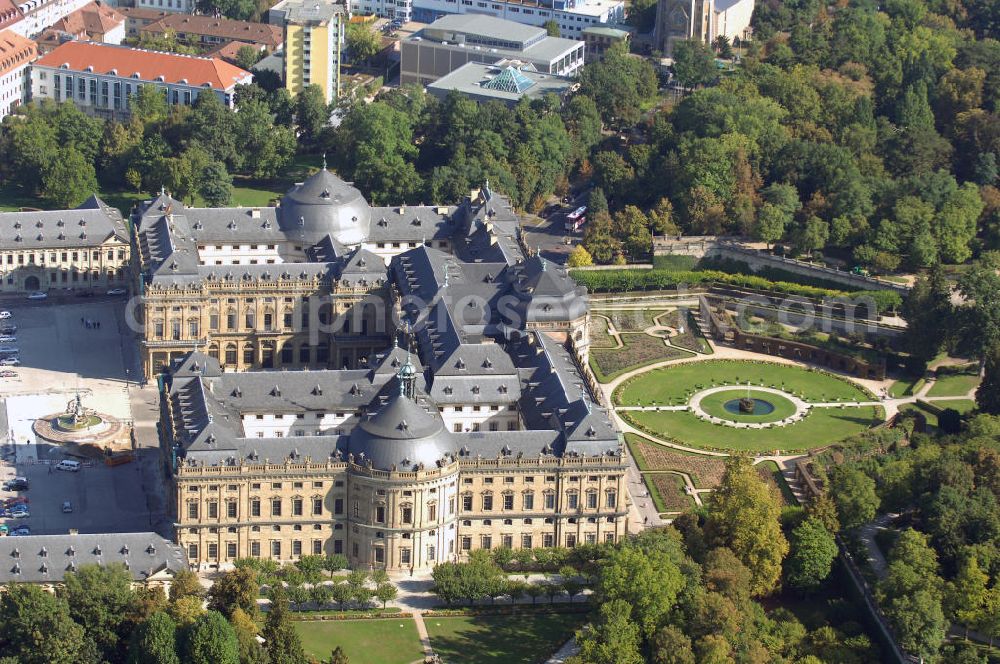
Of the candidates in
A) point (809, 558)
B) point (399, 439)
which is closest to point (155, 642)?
point (399, 439)

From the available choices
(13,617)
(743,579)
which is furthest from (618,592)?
(13,617)

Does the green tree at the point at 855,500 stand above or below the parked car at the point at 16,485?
above

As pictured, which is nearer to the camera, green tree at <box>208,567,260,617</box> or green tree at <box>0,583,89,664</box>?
green tree at <box>0,583,89,664</box>

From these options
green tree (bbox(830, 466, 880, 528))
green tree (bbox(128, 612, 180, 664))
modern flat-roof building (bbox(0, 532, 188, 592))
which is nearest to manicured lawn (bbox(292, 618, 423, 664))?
green tree (bbox(128, 612, 180, 664))

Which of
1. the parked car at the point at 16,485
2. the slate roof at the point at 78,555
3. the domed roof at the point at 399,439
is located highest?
the domed roof at the point at 399,439

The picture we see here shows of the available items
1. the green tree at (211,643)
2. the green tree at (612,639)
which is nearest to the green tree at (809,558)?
the green tree at (612,639)

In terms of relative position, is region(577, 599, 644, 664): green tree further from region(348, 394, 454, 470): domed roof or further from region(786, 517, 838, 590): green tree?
region(348, 394, 454, 470): domed roof

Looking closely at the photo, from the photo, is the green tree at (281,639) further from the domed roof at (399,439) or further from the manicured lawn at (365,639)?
the domed roof at (399,439)
